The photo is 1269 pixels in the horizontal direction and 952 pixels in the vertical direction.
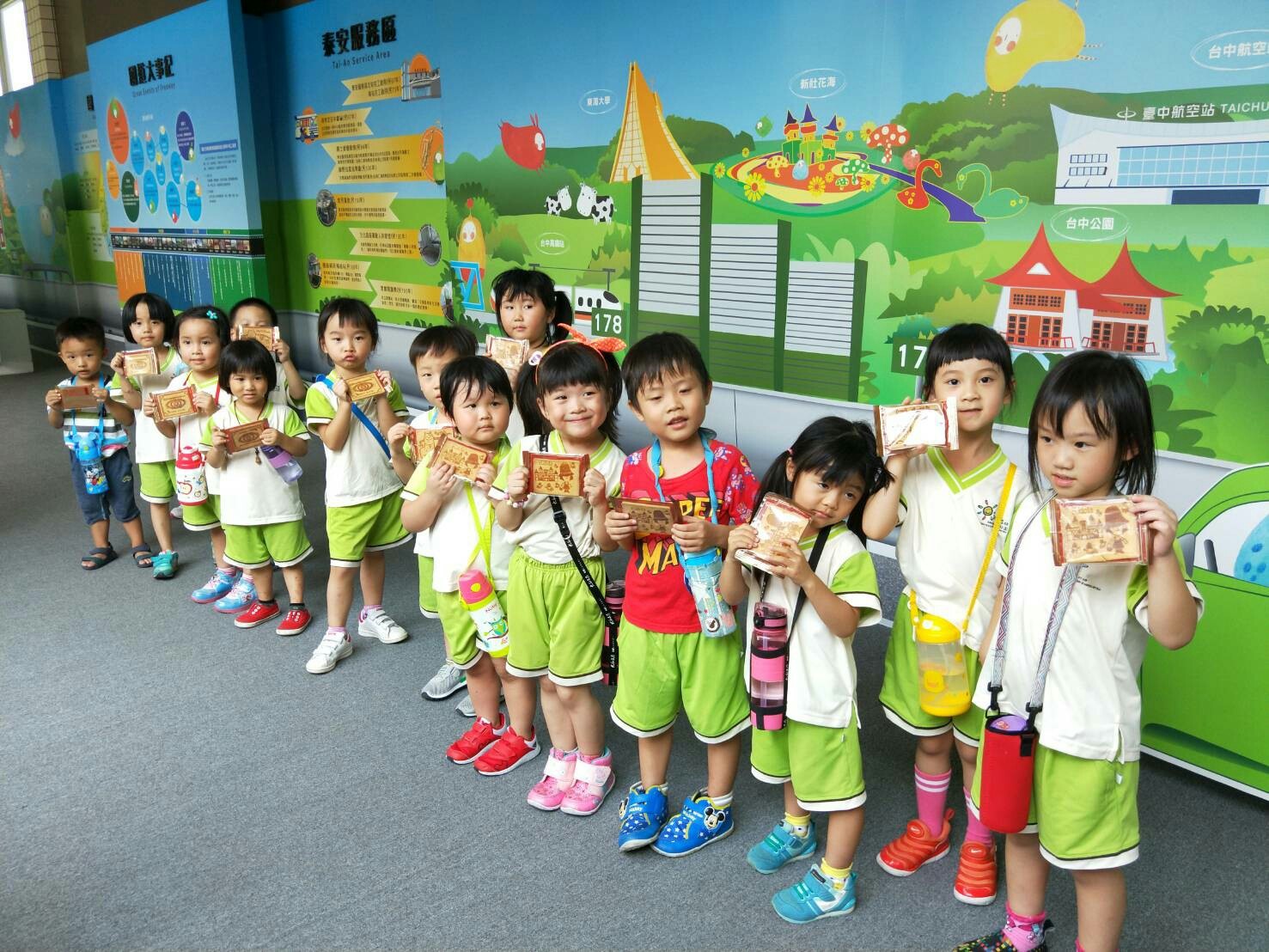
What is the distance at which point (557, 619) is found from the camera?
2.36 meters

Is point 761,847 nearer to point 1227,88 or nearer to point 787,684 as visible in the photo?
point 787,684

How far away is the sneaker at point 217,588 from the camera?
3930 mm

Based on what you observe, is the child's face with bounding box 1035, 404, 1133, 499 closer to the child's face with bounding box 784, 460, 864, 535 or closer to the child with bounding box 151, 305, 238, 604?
the child's face with bounding box 784, 460, 864, 535

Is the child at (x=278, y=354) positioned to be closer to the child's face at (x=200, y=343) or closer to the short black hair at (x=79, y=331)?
the child's face at (x=200, y=343)

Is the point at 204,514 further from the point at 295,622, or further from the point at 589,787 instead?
the point at 589,787

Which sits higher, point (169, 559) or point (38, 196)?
point (38, 196)

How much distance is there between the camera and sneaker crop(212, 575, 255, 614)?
12.5ft

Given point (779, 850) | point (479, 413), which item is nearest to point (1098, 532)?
point (779, 850)

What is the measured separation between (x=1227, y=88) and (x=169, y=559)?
4.27 metres

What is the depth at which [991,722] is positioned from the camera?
164 centimetres

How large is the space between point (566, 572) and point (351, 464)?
1.25 m

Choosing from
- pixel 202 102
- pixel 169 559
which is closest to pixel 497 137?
pixel 169 559

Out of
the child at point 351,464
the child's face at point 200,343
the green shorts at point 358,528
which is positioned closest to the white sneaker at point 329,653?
the child at point 351,464

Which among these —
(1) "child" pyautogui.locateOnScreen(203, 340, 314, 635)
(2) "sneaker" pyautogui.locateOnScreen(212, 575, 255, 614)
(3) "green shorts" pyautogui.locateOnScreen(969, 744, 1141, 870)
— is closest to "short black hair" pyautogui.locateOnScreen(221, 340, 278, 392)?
(1) "child" pyautogui.locateOnScreen(203, 340, 314, 635)
